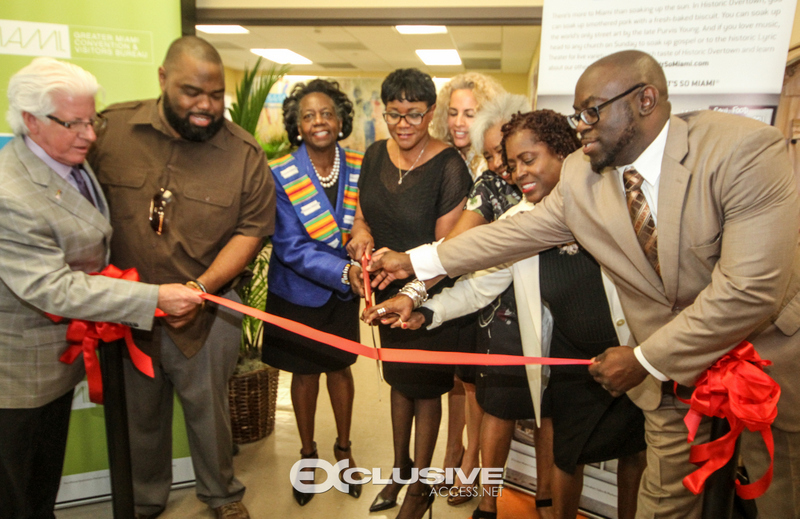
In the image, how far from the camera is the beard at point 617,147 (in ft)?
5.27

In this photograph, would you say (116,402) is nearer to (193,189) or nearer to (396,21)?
(193,189)

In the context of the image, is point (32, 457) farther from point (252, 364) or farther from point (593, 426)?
point (593, 426)

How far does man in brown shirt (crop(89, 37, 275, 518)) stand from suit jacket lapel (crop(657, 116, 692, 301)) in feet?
5.29

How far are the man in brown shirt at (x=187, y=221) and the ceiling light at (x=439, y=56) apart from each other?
8.92 meters

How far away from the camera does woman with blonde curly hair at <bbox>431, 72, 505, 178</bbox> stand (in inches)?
113

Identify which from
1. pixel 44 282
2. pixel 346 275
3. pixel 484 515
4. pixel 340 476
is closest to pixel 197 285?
pixel 44 282

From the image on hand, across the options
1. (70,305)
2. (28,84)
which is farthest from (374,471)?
(28,84)

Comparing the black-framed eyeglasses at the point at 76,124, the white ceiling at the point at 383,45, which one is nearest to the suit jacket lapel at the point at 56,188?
the black-framed eyeglasses at the point at 76,124

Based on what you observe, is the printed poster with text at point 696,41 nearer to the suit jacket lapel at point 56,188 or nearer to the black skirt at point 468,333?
the black skirt at point 468,333

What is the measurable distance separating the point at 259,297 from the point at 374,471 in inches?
51.6

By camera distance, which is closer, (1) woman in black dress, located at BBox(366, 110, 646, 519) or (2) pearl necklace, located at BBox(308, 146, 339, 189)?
(1) woman in black dress, located at BBox(366, 110, 646, 519)

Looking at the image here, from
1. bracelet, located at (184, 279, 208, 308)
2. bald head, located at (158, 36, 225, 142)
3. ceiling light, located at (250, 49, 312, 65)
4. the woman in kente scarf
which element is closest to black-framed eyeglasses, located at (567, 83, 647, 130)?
the woman in kente scarf

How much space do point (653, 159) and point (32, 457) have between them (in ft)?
7.59

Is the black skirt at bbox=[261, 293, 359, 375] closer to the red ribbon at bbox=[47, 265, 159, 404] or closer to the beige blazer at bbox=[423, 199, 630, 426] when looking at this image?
the beige blazer at bbox=[423, 199, 630, 426]
